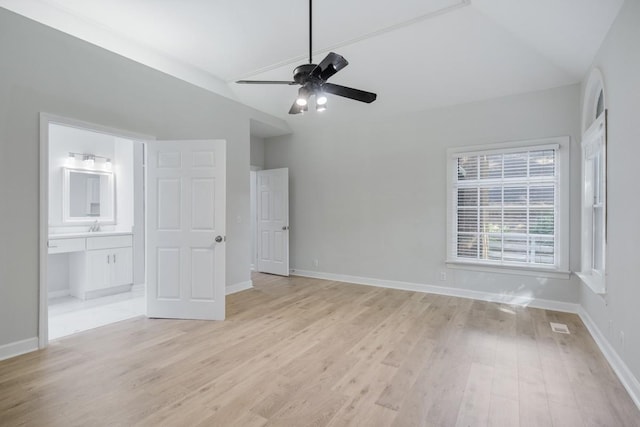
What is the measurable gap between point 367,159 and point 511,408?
413 centimetres

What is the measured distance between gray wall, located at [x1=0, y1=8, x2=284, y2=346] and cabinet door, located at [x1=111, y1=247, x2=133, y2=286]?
6.32ft

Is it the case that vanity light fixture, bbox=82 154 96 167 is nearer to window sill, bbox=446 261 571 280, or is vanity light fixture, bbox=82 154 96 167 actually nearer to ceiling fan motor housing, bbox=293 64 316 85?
ceiling fan motor housing, bbox=293 64 316 85

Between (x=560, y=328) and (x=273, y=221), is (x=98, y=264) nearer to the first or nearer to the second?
(x=273, y=221)

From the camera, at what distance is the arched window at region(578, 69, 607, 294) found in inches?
126

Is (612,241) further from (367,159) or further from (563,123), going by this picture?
(367,159)

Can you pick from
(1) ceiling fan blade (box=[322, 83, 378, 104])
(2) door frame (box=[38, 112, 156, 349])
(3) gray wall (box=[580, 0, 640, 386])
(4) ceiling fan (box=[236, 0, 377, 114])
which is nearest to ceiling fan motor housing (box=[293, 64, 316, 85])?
(4) ceiling fan (box=[236, 0, 377, 114])

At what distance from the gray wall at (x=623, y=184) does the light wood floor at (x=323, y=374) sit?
396mm

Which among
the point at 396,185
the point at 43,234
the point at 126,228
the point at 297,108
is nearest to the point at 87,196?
the point at 126,228

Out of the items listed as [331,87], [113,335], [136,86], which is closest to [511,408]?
[331,87]

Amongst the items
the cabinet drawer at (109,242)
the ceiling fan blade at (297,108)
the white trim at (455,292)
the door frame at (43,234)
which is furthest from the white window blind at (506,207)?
the cabinet drawer at (109,242)

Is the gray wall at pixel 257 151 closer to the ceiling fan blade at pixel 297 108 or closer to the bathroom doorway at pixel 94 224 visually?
the bathroom doorway at pixel 94 224

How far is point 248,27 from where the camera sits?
3424 mm

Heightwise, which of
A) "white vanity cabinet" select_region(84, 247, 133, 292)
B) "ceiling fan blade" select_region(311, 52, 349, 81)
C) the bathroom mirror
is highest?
"ceiling fan blade" select_region(311, 52, 349, 81)

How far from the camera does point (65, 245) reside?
423cm
